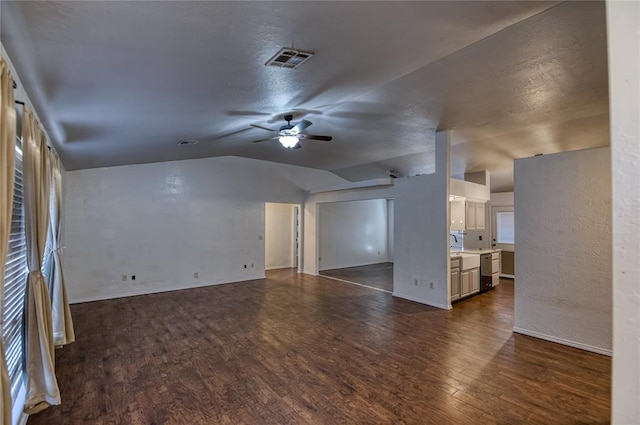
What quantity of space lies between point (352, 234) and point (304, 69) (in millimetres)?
7983

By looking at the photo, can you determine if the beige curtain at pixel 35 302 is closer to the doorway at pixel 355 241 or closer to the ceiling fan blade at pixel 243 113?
the ceiling fan blade at pixel 243 113

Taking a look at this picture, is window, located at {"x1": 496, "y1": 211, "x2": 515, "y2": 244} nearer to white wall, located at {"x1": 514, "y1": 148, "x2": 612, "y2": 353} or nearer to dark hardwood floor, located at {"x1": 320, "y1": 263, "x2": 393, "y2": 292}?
dark hardwood floor, located at {"x1": 320, "y1": 263, "x2": 393, "y2": 292}

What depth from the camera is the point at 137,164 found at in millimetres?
6414

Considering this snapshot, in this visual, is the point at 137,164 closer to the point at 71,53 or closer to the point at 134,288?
the point at 134,288

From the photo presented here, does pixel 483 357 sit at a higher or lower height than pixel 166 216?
lower

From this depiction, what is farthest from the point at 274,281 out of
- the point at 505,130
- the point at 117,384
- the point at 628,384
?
the point at 628,384

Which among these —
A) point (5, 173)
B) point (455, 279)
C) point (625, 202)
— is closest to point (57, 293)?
point (5, 173)

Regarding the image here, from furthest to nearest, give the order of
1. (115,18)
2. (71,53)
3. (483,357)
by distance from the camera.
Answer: (483,357), (71,53), (115,18)

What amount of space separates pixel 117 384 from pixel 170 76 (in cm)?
277

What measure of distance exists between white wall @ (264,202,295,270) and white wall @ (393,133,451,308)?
4.56m

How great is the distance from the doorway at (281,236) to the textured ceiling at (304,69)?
480cm

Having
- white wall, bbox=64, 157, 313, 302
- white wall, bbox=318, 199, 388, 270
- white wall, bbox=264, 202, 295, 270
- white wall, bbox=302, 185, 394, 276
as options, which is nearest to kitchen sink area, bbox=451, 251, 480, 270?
white wall, bbox=302, 185, 394, 276

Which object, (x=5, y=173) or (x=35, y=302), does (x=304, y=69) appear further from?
(x=35, y=302)

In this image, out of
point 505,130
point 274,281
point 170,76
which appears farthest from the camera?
point 274,281
